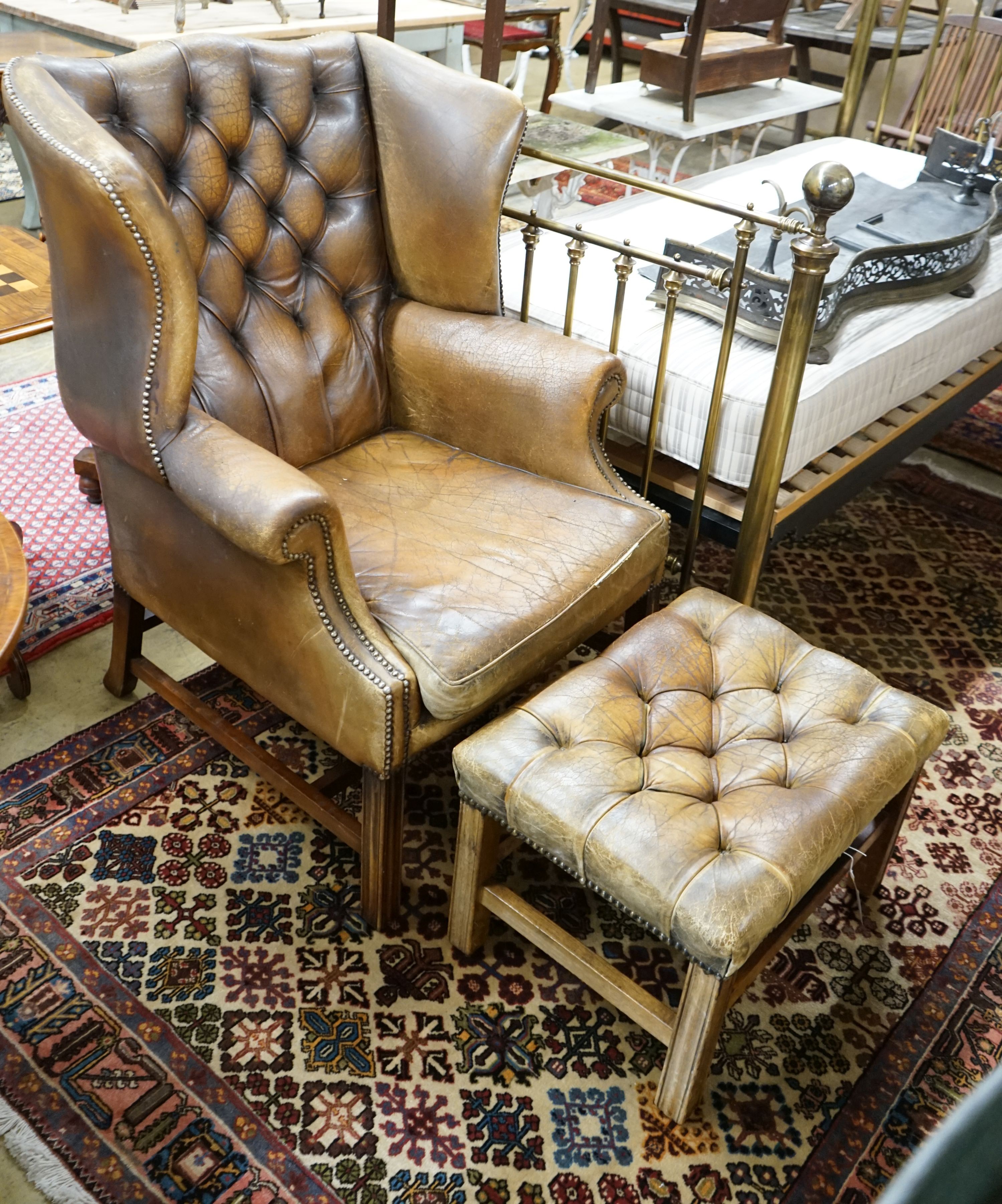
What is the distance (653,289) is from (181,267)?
1184mm

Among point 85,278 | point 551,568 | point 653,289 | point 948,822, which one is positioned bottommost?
point 948,822

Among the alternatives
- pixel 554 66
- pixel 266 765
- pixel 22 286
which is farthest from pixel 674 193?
pixel 554 66

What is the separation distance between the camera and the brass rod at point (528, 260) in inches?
A: 86.0

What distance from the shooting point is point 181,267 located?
5.06ft

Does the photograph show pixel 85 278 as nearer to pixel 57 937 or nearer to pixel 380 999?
pixel 57 937

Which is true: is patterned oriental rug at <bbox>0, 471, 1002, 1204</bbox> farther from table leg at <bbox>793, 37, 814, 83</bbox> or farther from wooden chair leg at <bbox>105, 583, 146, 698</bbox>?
table leg at <bbox>793, 37, 814, 83</bbox>

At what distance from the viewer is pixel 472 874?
1.64 meters

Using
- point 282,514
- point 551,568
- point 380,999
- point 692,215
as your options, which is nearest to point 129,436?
point 282,514

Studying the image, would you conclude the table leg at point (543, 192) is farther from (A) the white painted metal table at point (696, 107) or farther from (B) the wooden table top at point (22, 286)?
(B) the wooden table top at point (22, 286)

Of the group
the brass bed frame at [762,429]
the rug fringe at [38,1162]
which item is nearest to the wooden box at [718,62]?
the brass bed frame at [762,429]

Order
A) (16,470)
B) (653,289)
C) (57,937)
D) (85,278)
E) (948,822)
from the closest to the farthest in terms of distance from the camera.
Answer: (85,278)
(57,937)
(948,822)
(653,289)
(16,470)

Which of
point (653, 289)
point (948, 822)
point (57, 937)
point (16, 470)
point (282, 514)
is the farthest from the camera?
point (16, 470)

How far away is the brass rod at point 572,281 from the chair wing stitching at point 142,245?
84cm

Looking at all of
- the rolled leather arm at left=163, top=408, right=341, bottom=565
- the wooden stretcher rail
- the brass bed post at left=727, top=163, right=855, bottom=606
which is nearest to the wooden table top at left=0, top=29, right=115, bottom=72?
the wooden stretcher rail
